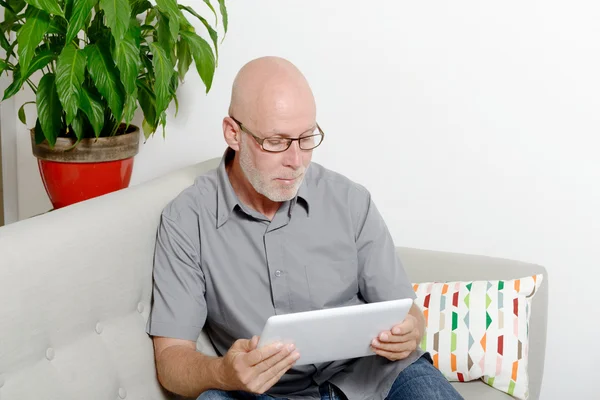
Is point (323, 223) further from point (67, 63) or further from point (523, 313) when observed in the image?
point (67, 63)

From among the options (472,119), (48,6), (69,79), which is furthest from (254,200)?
(472,119)

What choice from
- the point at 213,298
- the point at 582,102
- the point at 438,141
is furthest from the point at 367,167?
the point at 213,298

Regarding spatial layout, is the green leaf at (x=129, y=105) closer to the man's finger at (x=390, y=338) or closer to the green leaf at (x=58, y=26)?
the green leaf at (x=58, y=26)

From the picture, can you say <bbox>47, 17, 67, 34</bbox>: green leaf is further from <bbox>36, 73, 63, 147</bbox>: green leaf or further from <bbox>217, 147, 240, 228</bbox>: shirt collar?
<bbox>217, 147, 240, 228</bbox>: shirt collar

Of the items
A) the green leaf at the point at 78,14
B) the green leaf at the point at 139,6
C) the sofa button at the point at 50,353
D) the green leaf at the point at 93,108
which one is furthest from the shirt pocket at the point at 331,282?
the green leaf at the point at 139,6

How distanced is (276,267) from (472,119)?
888 millimetres

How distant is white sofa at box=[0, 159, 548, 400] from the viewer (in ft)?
4.85

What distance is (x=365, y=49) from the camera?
8.02 ft

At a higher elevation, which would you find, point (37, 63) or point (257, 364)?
point (37, 63)

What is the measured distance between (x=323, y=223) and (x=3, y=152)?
168cm

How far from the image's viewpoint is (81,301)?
1624 millimetres

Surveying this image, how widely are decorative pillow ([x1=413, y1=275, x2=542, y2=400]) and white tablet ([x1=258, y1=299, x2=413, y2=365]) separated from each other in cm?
46

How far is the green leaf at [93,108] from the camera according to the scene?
207 centimetres

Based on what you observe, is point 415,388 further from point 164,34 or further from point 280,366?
point 164,34
